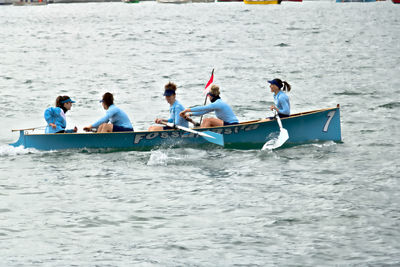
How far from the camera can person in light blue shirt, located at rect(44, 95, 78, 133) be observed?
16.7 metres

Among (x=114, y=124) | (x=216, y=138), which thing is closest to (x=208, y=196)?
(x=216, y=138)

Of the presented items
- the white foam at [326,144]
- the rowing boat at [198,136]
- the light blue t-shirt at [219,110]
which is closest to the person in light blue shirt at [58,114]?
the rowing boat at [198,136]

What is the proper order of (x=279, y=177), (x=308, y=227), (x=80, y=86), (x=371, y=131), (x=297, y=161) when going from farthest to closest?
(x=80, y=86) → (x=371, y=131) → (x=297, y=161) → (x=279, y=177) → (x=308, y=227)

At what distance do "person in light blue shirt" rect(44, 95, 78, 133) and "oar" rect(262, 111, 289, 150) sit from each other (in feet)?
15.9

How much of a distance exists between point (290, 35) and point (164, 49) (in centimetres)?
1798

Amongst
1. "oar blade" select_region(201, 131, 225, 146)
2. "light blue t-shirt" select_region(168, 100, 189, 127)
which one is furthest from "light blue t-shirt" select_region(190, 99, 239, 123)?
"oar blade" select_region(201, 131, 225, 146)

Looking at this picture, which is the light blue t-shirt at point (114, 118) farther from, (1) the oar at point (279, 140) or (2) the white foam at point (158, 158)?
(1) the oar at point (279, 140)

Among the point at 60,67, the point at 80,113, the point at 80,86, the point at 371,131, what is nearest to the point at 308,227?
the point at 371,131

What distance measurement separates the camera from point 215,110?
56.1ft

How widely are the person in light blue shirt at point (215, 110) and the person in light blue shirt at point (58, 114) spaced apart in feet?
8.92

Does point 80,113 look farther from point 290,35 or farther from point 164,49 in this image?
point 290,35

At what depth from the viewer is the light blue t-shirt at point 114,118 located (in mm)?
16609

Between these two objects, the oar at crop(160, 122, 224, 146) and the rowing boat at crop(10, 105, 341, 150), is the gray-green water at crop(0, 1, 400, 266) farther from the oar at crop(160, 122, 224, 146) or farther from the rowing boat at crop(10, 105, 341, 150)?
the oar at crop(160, 122, 224, 146)

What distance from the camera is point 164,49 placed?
58406 millimetres
